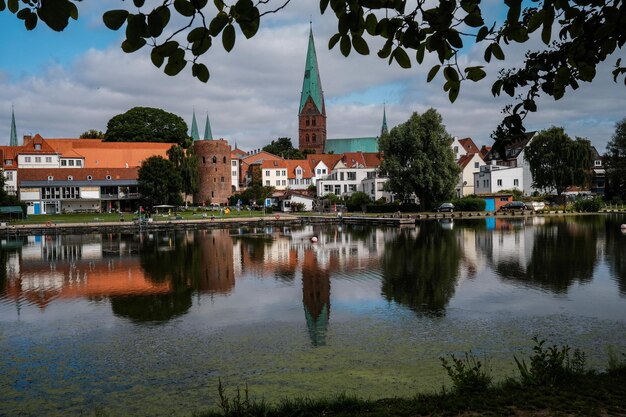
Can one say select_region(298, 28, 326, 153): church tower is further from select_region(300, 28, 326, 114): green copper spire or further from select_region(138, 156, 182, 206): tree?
select_region(138, 156, 182, 206): tree

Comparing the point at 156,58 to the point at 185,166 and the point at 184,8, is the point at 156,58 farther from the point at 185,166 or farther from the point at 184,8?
the point at 185,166

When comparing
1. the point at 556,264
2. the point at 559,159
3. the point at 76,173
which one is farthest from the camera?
the point at 76,173

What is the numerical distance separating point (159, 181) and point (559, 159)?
173ft

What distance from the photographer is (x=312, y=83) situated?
128625 mm

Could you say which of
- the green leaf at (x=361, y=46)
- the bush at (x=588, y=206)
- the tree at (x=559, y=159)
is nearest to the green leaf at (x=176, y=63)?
the green leaf at (x=361, y=46)

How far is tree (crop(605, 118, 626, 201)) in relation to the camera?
2982 inches

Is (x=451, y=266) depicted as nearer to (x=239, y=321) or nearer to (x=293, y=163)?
(x=239, y=321)

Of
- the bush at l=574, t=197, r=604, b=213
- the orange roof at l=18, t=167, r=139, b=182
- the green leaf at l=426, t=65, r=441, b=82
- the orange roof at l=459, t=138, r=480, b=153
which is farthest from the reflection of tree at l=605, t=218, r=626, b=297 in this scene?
the orange roof at l=18, t=167, r=139, b=182

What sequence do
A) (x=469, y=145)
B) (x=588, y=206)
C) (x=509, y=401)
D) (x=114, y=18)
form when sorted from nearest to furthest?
1. (x=114, y=18)
2. (x=509, y=401)
3. (x=588, y=206)
4. (x=469, y=145)

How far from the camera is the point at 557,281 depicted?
20266mm

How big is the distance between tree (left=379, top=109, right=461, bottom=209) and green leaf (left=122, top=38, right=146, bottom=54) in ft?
197

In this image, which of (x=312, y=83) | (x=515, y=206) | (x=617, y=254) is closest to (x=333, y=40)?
(x=617, y=254)

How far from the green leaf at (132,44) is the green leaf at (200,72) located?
423 millimetres

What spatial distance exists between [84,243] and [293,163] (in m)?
58.2
